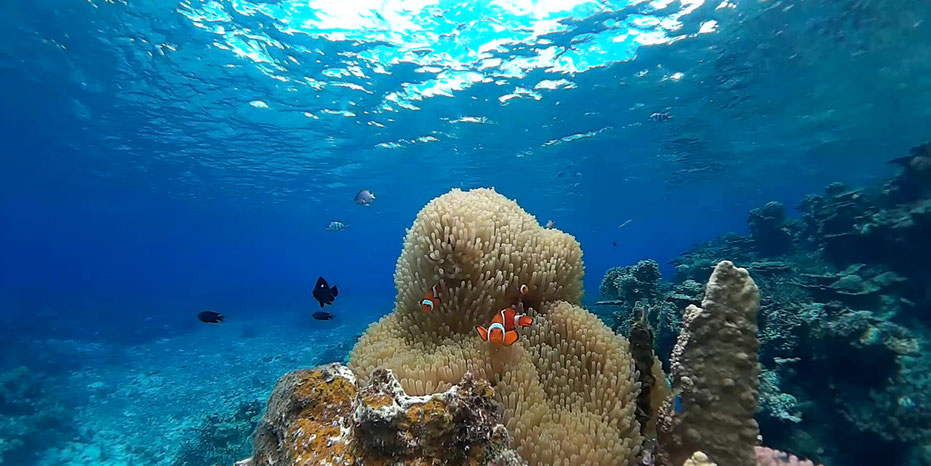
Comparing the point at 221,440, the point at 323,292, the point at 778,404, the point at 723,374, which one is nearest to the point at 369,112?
the point at 221,440

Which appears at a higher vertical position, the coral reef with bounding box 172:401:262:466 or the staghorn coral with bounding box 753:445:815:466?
the staghorn coral with bounding box 753:445:815:466

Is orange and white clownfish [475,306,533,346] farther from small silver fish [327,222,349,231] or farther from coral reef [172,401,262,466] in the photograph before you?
small silver fish [327,222,349,231]

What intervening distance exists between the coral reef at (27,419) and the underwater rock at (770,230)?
23764mm

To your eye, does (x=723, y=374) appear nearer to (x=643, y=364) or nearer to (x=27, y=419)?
(x=643, y=364)

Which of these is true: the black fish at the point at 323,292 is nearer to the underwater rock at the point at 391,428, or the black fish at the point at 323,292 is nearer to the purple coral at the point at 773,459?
the underwater rock at the point at 391,428

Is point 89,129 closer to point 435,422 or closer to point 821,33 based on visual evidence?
Answer: point 435,422

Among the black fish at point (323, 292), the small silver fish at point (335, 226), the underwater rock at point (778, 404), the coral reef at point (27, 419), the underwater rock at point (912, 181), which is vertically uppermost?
the underwater rock at point (912, 181)

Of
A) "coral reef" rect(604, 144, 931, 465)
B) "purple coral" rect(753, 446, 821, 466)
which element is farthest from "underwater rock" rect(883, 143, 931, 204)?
"purple coral" rect(753, 446, 821, 466)

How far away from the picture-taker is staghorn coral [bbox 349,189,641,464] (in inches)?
102

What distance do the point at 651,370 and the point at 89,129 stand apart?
3206cm

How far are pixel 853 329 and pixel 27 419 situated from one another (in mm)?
21334

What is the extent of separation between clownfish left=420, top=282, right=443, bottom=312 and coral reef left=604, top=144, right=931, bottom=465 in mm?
5944

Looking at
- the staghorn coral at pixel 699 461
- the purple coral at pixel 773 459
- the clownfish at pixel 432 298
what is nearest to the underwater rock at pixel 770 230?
the purple coral at pixel 773 459

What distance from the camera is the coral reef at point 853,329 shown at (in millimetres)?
6305
